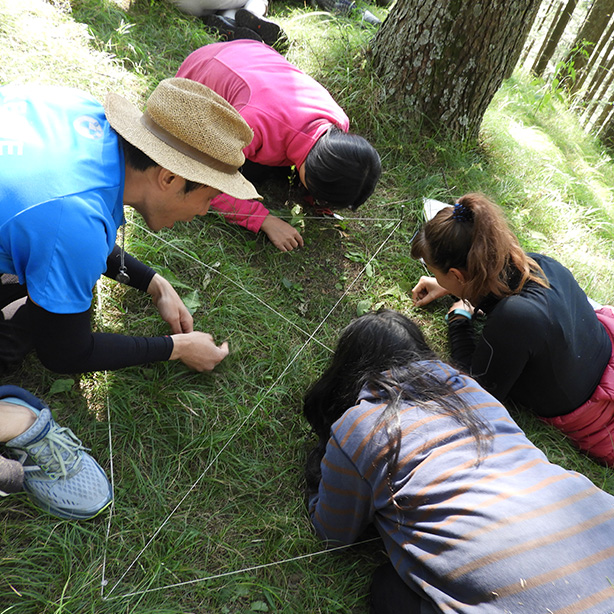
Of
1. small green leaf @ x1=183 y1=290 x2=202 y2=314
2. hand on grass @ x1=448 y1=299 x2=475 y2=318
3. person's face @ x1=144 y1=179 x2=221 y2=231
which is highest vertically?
person's face @ x1=144 y1=179 x2=221 y2=231

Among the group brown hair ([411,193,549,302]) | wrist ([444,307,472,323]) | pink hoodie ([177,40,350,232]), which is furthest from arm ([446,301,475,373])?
pink hoodie ([177,40,350,232])

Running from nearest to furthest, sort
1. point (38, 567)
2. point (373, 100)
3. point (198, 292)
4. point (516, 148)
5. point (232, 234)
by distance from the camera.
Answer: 1. point (38, 567)
2. point (198, 292)
3. point (232, 234)
4. point (373, 100)
5. point (516, 148)

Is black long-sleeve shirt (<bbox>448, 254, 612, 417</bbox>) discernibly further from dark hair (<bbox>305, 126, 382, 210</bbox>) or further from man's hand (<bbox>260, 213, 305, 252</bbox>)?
man's hand (<bbox>260, 213, 305, 252</bbox>)

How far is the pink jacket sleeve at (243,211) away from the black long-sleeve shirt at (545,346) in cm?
129

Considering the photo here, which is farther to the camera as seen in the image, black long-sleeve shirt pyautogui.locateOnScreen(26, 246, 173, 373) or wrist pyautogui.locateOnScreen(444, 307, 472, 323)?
wrist pyautogui.locateOnScreen(444, 307, 472, 323)

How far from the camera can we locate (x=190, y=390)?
7.14ft

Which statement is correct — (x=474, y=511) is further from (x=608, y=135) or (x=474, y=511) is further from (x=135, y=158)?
(x=608, y=135)

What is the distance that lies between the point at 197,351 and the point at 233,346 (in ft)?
0.92

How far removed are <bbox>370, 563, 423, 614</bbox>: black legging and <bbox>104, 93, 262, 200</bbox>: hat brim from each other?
1432 mm

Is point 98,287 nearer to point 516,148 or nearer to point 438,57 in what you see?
point 438,57

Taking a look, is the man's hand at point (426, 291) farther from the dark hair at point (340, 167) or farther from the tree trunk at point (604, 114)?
the tree trunk at point (604, 114)

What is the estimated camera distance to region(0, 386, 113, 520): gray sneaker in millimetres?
1703

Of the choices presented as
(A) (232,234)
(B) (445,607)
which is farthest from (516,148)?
(B) (445,607)

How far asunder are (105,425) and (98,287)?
681 mm
